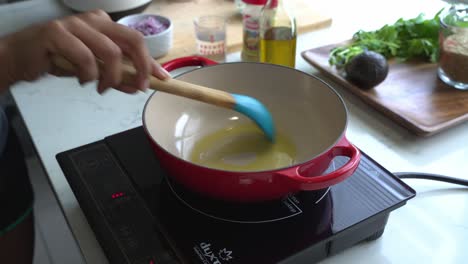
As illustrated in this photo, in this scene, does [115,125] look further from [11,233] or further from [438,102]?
[438,102]

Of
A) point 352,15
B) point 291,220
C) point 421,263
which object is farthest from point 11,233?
point 352,15

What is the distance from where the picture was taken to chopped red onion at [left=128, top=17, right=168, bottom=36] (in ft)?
2.97

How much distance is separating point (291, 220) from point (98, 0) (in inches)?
26.7

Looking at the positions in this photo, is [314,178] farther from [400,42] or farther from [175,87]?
[400,42]

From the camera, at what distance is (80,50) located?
48 cm

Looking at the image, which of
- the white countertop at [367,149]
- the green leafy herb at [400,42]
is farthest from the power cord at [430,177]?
the green leafy herb at [400,42]

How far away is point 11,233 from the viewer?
896mm

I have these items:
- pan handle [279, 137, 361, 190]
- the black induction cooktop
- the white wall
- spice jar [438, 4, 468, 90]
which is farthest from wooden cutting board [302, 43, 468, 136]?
the white wall

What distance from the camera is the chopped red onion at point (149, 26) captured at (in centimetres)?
91

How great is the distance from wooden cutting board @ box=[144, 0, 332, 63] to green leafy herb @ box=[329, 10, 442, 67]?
14 centimetres

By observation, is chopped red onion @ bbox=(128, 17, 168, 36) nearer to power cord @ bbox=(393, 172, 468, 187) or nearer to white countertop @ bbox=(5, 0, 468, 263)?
white countertop @ bbox=(5, 0, 468, 263)

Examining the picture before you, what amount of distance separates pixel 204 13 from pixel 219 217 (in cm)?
67

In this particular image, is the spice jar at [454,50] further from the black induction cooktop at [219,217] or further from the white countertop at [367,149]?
the black induction cooktop at [219,217]

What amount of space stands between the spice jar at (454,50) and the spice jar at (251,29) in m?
0.31
